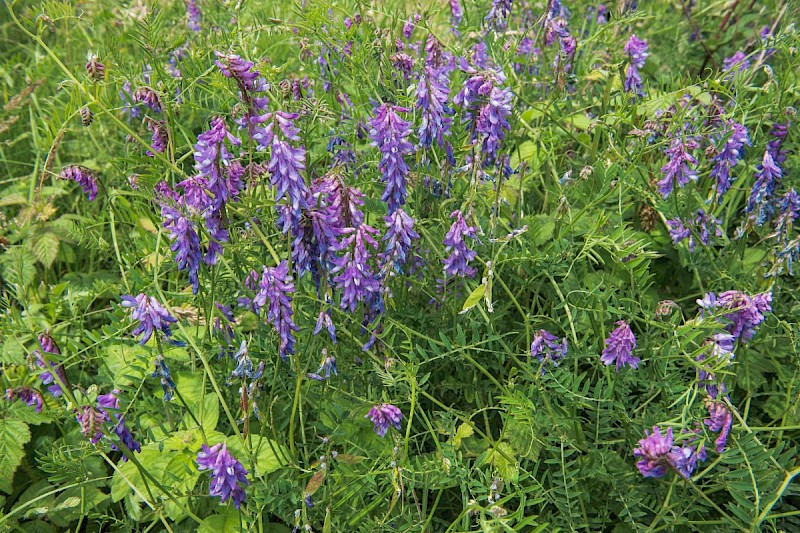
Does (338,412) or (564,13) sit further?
(564,13)

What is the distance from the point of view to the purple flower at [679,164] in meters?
2.22

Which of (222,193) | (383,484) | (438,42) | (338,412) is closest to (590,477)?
(383,484)

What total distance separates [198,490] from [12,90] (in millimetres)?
2997

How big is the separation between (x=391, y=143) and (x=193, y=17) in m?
2.07

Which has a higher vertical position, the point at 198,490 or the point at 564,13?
the point at 564,13

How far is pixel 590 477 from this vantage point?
210 cm

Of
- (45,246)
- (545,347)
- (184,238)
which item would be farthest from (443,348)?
(45,246)

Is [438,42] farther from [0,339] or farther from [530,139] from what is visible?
[0,339]

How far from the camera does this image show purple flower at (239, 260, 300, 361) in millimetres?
1782

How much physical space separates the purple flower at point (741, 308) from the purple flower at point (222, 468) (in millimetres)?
1240

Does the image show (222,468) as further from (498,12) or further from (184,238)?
(498,12)

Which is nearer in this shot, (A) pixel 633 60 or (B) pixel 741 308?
(B) pixel 741 308

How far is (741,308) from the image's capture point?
1927 millimetres

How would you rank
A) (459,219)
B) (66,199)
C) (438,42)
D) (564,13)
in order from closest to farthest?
1. (459,219)
2. (438,42)
3. (564,13)
4. (66,199)
